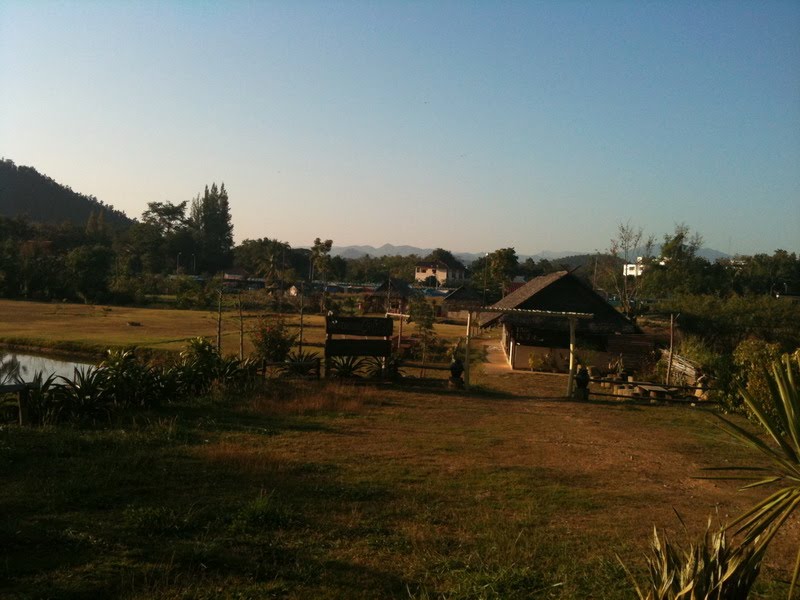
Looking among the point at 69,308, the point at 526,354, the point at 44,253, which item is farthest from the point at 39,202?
the point at 526,354

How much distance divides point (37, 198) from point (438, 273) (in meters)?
122

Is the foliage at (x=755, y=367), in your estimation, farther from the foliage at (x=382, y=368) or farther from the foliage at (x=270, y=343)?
the foliage at (x=270, y=343)

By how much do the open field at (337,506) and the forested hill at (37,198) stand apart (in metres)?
166

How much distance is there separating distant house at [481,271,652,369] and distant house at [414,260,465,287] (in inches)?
3148

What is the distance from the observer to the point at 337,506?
7242mm

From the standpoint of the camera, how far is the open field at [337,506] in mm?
5207

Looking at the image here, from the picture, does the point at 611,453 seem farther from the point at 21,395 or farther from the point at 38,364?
the point at 38,364

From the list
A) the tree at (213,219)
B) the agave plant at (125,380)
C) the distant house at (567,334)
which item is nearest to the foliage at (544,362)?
the distant house at (567,334)

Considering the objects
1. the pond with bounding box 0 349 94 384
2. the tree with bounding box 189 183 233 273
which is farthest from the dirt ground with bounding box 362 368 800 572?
the tree with bounding box 189 183 233 273

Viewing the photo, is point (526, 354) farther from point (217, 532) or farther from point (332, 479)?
point (217, 532)

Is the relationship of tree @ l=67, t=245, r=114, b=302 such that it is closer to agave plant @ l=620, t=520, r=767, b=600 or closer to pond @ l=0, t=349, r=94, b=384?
pond @ l=0, t=349, r=94, b=384

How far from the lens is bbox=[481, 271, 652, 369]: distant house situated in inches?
1008

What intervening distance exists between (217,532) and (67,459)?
3556 millimetres

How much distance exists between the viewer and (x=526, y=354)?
87.2 ft
